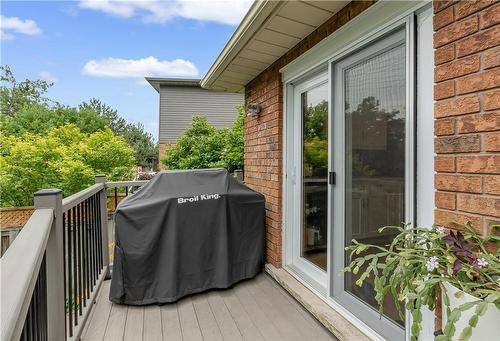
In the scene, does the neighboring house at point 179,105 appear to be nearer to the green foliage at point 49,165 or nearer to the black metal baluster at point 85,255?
the green foliage at point 49,165

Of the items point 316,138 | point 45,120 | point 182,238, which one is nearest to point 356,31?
point 316,138

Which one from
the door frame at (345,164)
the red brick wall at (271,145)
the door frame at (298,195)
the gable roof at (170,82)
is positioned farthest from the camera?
the gable roof at (170,82)

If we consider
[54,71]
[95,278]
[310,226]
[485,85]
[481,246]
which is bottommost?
[95,278]

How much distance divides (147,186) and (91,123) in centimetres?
1991

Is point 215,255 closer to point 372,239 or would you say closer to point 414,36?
point 372,239

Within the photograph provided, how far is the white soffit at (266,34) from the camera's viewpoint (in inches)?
82.6

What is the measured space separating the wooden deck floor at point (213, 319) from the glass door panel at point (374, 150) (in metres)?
0.53

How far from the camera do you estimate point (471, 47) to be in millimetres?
1376

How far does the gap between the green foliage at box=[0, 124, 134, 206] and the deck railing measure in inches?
283

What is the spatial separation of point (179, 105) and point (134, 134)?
19.1m

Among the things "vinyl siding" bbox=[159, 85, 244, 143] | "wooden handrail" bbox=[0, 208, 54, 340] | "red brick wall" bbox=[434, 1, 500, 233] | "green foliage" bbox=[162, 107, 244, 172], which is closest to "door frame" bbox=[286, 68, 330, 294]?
"red brick wall" bbox=[434, 1, 500, 233]

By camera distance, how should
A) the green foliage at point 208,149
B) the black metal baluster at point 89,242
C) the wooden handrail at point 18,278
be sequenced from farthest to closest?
the green foliage at point 208,149, the black metal baluster at point 89,242, the wooden handrail at point 18,278

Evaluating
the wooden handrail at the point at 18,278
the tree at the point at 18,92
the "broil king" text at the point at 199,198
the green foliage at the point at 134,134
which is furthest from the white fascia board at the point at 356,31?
the green foliage at the point at 134,134

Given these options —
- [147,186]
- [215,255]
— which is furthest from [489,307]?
[147,186]
